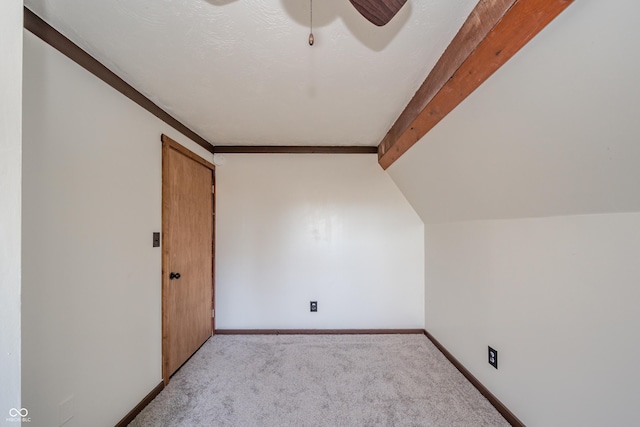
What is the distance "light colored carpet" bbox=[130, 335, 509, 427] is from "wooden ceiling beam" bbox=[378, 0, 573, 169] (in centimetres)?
195

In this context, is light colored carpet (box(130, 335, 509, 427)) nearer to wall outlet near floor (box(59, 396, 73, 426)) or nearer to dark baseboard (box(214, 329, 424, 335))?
dark baseboard (box(214, 329, 424, 335))

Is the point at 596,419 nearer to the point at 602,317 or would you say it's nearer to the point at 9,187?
the point at 602,317

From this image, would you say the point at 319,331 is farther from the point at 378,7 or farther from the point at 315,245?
the point at 378,7

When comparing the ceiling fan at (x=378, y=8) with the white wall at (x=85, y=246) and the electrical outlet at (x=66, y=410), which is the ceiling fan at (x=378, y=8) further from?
the electrical outlet at (x=66, y=410)

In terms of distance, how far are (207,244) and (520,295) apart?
2786 mm

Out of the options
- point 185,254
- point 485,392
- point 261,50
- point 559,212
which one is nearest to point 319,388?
point 485,392

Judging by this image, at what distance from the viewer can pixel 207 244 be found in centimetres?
289

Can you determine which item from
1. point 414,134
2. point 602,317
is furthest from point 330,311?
point 602,317

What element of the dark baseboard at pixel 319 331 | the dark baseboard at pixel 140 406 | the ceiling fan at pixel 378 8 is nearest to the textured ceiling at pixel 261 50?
the ceiling fan at pixel 378 8

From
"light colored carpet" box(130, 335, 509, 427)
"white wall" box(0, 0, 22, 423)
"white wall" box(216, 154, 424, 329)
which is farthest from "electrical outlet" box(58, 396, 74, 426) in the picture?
"white wall" box(216, 154, 424, 329)

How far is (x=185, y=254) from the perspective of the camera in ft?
7.95

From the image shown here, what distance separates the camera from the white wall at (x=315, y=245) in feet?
10.00

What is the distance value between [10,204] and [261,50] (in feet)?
3.84

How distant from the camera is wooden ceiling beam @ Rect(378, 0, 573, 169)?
90 centimetres
